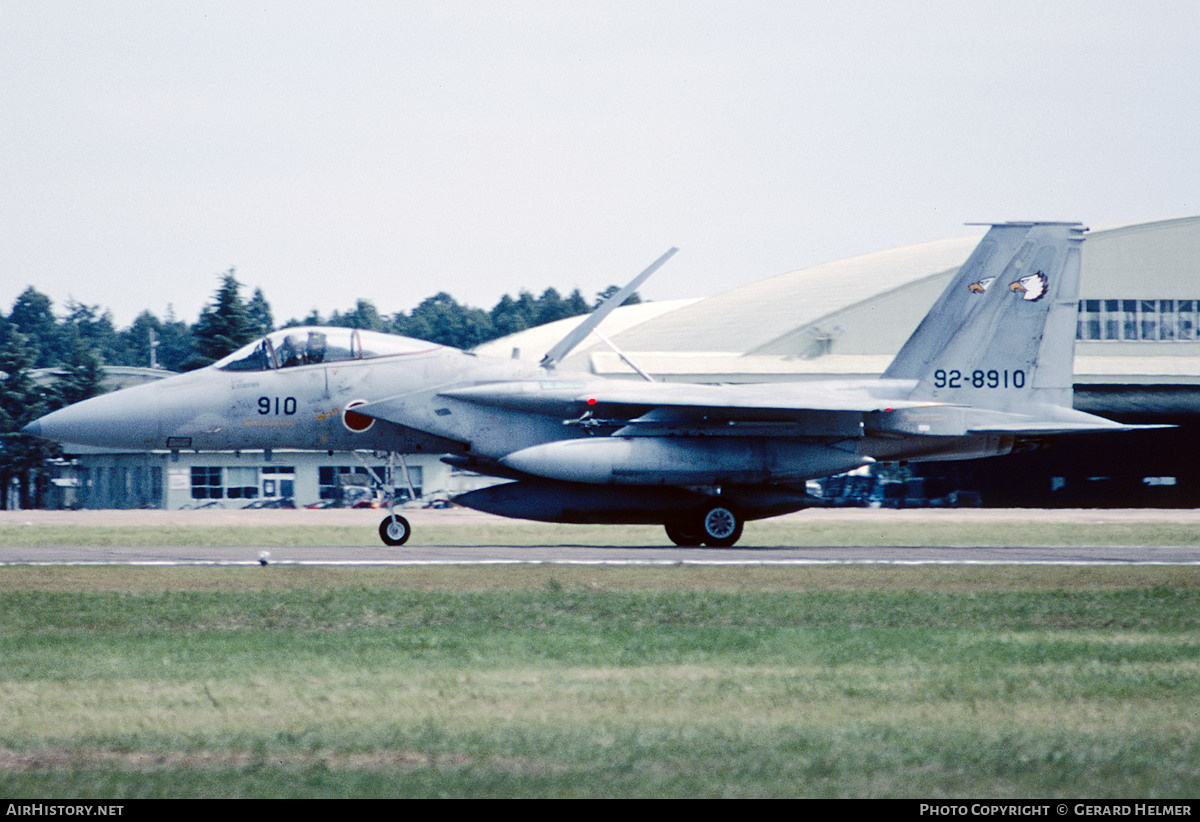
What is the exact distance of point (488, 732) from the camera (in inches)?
297

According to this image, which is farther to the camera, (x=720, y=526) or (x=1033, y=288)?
(x=1033, y=288)

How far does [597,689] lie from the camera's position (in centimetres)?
884

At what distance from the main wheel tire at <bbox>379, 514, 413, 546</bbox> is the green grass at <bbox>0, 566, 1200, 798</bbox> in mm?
6451

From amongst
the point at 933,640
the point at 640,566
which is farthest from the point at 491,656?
the point at 640,566

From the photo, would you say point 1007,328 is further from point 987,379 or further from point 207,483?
point 207,483

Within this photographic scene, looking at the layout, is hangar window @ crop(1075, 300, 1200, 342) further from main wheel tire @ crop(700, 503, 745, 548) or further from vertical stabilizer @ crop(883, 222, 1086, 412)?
main wheel tire @ crop(700, 503, 745, 548)

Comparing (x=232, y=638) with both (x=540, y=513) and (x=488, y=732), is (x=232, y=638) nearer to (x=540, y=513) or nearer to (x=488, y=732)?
(x=488, y=732)

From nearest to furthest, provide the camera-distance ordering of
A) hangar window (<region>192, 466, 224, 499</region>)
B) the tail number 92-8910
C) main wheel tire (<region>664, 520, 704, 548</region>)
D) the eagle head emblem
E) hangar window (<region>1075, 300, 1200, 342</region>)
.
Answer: main wheel tire (<region>664, 520, 704, 548</region>)
the tail number 92-8910
the eagle head emblem
hangar window (<region>1075, 300, 1200, 342</region>)
hangar window (<region>192, 466, 224, 499</region>)

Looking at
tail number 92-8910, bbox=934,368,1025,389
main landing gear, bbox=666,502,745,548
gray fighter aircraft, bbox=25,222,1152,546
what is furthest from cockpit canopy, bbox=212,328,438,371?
tail number 92-8910, bbox=934,368,1025,389

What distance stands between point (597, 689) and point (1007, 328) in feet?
50.8

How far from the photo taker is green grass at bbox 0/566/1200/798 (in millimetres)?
6617

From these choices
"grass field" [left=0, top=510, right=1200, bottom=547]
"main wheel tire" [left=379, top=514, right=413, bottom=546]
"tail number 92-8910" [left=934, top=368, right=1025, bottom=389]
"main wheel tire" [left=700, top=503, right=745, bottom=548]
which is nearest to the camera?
"main wheel tire" [left=379, top=514, right=413, bottom=546]

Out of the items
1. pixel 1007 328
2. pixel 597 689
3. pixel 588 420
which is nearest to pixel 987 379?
pixel 1007 328

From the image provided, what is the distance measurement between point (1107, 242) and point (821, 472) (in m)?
31.0
